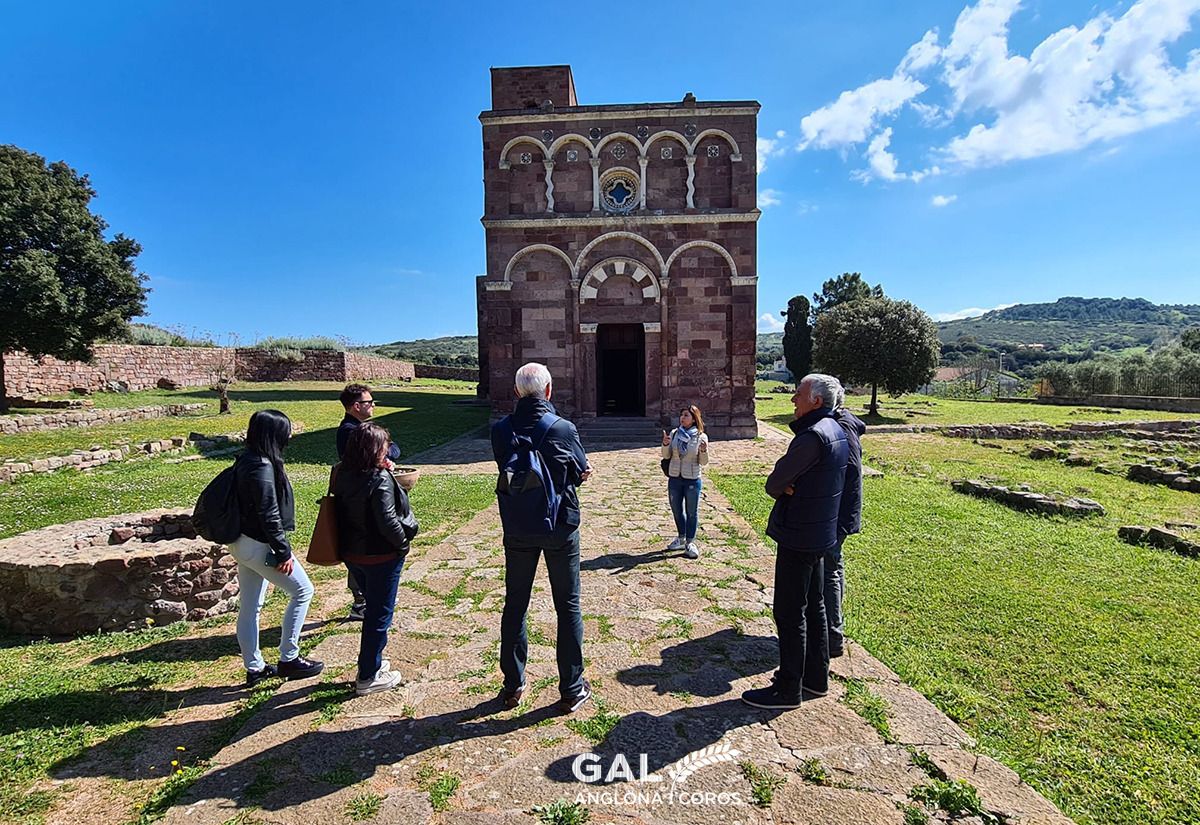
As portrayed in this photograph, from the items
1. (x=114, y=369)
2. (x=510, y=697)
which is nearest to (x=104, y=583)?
(x=510, y=697)

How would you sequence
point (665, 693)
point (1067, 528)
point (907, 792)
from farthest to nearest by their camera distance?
point (1067, 528), point (665, 693), point (907, 792)

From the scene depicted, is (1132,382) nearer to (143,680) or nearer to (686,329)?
(686,329)

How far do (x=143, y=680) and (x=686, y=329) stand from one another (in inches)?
620

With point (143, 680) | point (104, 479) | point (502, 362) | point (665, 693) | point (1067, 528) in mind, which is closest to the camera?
point (665, 693)

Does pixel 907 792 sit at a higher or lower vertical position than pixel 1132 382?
lower

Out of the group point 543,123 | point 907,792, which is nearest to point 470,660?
point 907,792

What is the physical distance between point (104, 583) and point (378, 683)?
275 cm

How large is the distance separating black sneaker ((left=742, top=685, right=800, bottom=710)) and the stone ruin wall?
26.3 metres

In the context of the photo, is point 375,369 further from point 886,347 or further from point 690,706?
point 690,706

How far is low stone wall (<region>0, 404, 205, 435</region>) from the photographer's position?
14.3 metres

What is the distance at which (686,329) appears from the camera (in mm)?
17844

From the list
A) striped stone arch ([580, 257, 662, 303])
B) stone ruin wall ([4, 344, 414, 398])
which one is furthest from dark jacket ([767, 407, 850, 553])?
stone ruin wall ([4, 344, 414, 398])

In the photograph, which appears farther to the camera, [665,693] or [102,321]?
[102,321]

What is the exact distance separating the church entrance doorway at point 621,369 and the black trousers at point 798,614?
1534 centimetres
